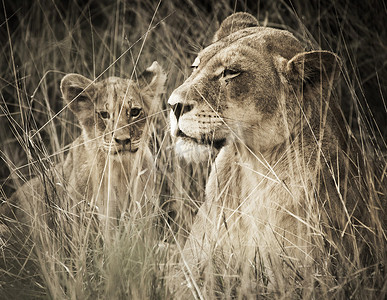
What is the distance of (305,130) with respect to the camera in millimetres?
2568

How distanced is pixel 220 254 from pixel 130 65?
1.77 m

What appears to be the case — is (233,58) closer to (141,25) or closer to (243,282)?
(243,282)

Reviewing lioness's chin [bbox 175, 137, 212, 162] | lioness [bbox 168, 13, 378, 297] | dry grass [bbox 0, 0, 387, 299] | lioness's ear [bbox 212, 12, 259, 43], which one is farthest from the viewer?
lioness's ear [bbox 212, 12, 259, 43]

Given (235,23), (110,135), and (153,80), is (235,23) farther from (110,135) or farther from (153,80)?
(110,135)

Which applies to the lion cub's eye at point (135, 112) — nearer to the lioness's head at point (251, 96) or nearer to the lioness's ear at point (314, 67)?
the lioness's head at point (251, 96)

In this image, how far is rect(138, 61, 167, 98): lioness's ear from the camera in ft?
11.9

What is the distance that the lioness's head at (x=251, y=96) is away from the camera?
2.55 m

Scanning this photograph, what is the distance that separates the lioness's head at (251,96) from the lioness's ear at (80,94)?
3.34 feet

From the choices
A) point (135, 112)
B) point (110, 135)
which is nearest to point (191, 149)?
point (110, 135)

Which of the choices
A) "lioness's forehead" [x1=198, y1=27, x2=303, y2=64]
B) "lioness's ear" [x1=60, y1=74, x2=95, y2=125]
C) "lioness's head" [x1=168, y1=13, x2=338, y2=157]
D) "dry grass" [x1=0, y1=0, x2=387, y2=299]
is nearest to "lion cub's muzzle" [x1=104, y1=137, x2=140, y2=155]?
"dry grass" [x1=0, y1=0, x2=387, y2=299]

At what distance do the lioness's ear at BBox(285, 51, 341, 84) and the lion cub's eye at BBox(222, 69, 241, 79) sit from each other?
216 mm

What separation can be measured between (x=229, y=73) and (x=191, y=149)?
0.37 meters

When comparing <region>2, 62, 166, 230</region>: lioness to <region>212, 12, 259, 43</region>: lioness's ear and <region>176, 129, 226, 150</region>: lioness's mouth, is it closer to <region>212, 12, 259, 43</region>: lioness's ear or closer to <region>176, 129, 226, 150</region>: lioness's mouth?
<region>212, 12, 259, 43</region>: lioness's ear

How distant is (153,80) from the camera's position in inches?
142
